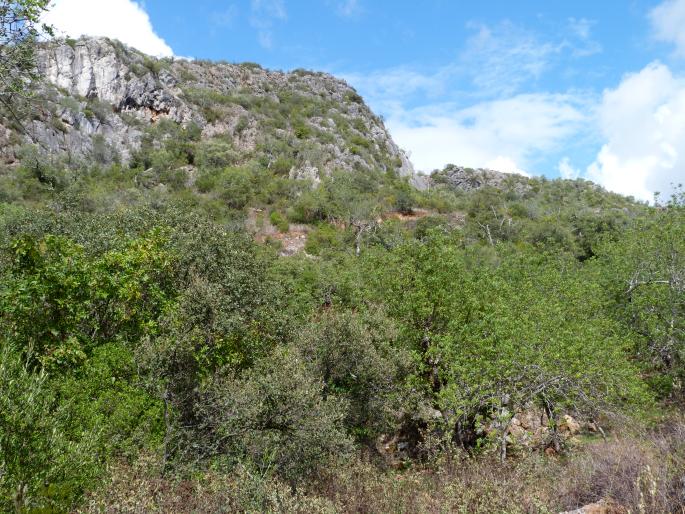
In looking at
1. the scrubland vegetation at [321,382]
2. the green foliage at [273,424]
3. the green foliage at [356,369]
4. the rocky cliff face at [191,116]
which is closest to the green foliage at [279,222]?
the rocky cliff face at [191,116]

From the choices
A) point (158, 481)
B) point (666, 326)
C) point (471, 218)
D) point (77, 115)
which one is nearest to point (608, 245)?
point (666, 326)

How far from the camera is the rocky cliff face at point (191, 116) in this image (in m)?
65.1

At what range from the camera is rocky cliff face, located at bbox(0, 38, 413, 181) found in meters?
65.1

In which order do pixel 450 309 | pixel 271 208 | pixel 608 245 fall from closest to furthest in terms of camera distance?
pixel 450 309
pixel 608 245
pixel 271 208

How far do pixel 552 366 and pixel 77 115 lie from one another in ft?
243

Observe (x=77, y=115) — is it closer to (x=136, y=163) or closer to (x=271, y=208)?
(x=136, y=163)

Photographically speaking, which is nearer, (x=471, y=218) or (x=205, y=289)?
(x=205, y=289)

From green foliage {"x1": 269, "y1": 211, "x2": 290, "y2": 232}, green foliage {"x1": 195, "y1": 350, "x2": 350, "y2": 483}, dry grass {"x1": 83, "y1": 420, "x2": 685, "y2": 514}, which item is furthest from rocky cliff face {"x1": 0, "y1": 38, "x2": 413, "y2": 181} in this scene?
dry grass {"x1": 83, "y1": 420, "x2": 685, "y2": 514}

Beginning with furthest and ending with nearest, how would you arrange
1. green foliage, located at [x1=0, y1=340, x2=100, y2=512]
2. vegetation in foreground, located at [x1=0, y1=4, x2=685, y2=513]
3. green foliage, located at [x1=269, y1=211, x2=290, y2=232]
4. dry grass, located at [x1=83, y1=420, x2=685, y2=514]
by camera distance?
1. green foliage, located at [x1=269, y1=211, x2=290, y2=232]
2. vegetation in foreground, located at [x1=0, y1=4, x2=685, y2=513]
3. dry grass, located at [x1=83, y1=420, x2=685, y2=514]
4. green foliage, located at [x1=0, y1=340, x2=100, y2=512]

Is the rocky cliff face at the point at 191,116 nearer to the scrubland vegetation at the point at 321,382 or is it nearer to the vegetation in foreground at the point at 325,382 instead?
the vegetation in foreground at the point at 325,382

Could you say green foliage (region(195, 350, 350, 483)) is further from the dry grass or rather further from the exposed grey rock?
the exposed grey rock

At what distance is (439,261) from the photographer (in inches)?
679

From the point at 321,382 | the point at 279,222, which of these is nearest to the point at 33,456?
the point at 321,382

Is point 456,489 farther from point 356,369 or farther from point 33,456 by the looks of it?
point 33,456
